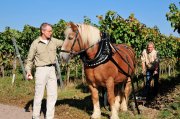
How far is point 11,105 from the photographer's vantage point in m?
10.2

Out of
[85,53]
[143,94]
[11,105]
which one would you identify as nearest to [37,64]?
[85,53]

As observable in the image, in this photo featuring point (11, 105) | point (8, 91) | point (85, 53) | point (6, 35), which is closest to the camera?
point (85, 53)

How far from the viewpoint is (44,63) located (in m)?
7.10

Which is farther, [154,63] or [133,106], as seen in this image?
[154,63]

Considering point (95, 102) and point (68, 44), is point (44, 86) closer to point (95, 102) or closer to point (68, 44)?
point (68, 44)

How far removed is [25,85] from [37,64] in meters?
8.10

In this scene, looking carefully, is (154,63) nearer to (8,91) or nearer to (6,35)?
(8,91)

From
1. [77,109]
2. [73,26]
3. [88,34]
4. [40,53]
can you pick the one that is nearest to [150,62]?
[77,109]

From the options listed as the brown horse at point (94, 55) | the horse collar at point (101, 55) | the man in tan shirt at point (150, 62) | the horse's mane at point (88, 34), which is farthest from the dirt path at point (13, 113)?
the man in tan shirt at point (150, 62)

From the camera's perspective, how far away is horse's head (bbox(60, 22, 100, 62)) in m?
7.24

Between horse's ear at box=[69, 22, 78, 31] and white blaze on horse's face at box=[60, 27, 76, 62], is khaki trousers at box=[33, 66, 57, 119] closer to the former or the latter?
white blaze on horse's face at box=[60, 27, 76, 62]

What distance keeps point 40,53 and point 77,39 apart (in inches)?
32.7

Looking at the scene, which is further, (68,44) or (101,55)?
(101,55)

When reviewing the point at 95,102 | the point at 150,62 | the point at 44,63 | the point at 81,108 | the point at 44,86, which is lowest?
the point at 81,108
